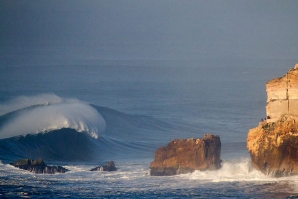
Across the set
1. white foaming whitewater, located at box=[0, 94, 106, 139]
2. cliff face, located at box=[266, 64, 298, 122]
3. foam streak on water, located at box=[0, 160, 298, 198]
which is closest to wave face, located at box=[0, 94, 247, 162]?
white foaming whitewater, located at box=[0, 94, 106, 139]

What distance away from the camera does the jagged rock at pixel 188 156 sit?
32.1 m

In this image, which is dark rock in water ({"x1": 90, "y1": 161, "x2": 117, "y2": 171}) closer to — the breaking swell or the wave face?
the breaking swell

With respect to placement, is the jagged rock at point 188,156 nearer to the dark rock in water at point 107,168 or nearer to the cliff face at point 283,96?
the cliff face at point 283,96

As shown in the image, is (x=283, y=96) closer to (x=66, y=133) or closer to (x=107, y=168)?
(x=107, y=168)

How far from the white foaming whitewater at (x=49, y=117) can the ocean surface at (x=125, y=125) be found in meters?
0.06

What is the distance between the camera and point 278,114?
3067 centimetres

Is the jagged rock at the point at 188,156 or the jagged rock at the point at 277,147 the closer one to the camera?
the jagged rock at the point at 277,147

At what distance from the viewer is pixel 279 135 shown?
29.8 meters

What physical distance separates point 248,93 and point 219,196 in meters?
58.7

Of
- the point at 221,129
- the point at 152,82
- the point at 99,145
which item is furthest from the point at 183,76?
the point at 99,145

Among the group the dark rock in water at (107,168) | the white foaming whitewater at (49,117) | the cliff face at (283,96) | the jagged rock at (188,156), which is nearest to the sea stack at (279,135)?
the cliff face at (283,96)

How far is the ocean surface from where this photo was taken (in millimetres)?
29797

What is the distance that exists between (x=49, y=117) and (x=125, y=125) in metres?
9.58

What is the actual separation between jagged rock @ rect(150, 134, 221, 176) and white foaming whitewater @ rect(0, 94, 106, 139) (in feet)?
44.9
